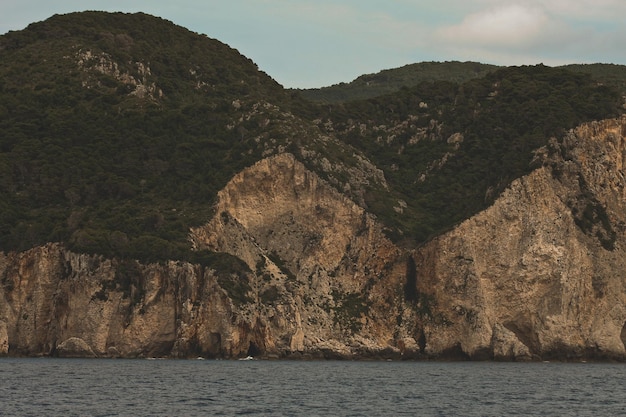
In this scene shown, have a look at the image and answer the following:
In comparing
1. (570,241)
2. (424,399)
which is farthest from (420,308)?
(424,399)

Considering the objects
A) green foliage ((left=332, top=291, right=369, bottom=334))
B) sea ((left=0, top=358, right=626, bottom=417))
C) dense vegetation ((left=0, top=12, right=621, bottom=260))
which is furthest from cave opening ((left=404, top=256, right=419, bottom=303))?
sea ((left=0, top=358, right=626, bottom=417))

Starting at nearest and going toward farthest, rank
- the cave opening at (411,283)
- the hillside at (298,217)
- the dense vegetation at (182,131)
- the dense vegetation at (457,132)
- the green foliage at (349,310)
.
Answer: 1. the hillside at (298,217)
2. the green foliage at (349,310)
3. the cave opening at (411,283)
4. the dense vegetation at (182,131)
5. the dense vegetation at (457,132)

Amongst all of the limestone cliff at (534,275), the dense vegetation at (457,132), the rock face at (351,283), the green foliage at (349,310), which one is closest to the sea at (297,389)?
the rock face at (351,283)

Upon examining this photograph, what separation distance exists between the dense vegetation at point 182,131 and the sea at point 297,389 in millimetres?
21196

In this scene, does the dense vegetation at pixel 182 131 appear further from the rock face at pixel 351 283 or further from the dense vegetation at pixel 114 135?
the rock face at pixel 351 283

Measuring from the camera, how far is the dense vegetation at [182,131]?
118188 millimetres

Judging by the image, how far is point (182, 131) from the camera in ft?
442

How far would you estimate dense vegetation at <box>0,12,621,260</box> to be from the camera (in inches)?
4653

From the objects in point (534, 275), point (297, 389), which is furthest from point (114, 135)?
point (297, 389)

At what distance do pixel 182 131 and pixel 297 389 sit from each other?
220ft

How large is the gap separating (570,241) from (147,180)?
4600 centimetres

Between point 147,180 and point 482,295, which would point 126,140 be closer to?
point 147,180

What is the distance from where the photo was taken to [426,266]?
116m

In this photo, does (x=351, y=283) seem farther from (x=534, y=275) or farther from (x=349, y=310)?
(x=534, y=275)
